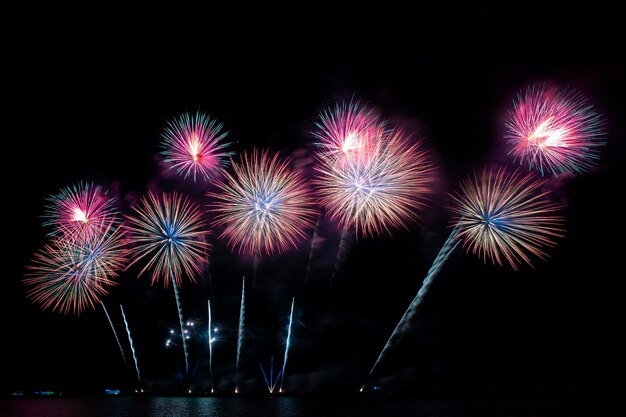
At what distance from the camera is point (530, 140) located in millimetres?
15211

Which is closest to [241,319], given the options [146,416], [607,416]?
[146,416]

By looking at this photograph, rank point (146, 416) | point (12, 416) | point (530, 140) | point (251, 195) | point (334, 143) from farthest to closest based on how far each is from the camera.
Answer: point (12, 416) → point (146, 416) → point (251, 195) → point (334, 143) → point (530, 140)

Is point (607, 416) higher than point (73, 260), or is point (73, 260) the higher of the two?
point (73, 260)

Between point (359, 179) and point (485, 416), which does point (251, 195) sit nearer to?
point (359, 179)

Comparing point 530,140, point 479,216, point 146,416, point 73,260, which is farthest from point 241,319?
point 530,140

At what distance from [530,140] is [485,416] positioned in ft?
62.4

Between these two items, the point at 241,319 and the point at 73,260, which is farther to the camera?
the point at 241,319

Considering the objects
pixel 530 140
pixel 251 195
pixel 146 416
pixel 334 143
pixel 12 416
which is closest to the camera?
pixel 530 140

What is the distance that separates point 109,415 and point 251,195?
19.1m

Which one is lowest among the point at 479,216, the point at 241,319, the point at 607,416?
the point at 607,416

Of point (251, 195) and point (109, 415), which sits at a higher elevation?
point (251, 195)

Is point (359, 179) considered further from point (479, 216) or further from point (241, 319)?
point (241, 319)

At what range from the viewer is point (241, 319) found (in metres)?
24.8

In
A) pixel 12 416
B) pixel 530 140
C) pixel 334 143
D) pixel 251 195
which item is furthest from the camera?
pixel 12 416
